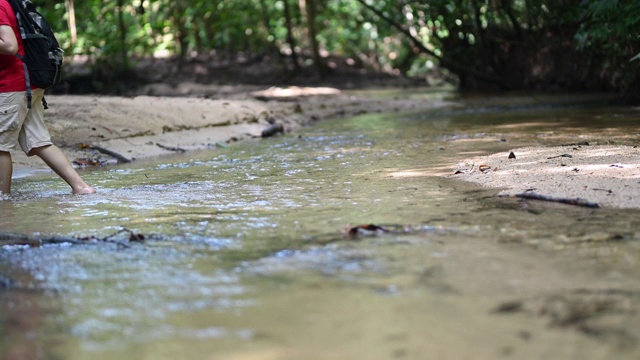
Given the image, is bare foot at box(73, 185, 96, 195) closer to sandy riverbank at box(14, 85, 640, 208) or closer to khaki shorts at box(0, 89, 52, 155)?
khaki shorts at box(0, 89, 52, 155)

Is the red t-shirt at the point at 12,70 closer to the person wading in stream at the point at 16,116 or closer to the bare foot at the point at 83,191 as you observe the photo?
the person wading in stream at the point at 16,116

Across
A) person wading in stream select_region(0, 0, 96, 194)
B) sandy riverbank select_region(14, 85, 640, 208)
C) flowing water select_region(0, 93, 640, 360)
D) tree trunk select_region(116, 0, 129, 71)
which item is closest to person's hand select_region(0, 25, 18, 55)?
person wading in stream select_region(0, 0, 96, 194)

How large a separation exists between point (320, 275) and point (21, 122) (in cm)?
316

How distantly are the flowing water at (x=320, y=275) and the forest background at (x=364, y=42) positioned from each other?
20.3ft

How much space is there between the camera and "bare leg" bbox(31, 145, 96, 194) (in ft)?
17.6

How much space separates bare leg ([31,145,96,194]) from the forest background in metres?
6.75

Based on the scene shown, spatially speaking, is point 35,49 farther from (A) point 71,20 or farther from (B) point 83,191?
(A) point 71,20

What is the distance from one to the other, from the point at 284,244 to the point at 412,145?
13.8 ft

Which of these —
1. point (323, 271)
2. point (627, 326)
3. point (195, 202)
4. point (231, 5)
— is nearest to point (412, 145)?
point (195, 202)

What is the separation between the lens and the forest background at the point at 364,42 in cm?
1244

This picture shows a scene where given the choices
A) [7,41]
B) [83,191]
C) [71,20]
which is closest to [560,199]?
[83,191]

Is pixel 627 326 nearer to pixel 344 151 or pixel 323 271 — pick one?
pixel 323 271

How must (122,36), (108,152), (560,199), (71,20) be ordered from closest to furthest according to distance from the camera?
1. (560,199)
2. (108,152)
3. (122,36)
4. (71,20)

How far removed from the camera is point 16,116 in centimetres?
521
